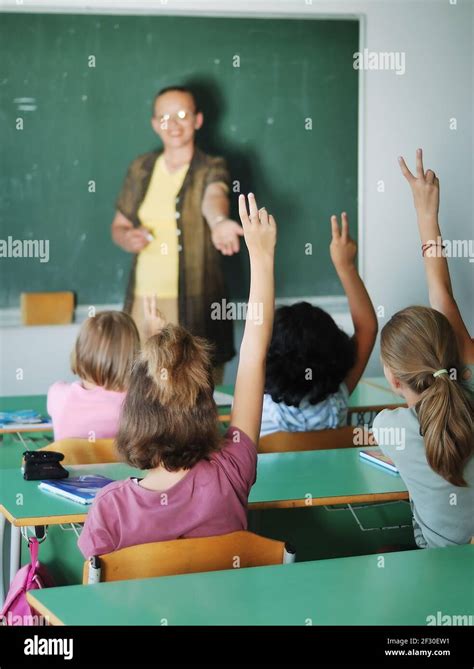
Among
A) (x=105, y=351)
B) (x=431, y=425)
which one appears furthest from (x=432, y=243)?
(x=105, y=351)

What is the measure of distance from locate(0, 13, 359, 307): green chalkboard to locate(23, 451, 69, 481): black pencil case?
326 centimetres

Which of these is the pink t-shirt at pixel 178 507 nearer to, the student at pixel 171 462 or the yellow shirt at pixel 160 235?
the student at pixel 171 462

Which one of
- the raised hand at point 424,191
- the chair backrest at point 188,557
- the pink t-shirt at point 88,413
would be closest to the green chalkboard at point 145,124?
the pink t-shirt at point 88,413

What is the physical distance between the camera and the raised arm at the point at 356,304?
3.58 metres

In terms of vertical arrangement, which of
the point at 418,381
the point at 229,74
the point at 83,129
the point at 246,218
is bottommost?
the point at 418,381

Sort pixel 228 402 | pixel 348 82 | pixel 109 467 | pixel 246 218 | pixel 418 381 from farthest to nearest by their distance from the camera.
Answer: pixel 348 82, pixel 228 402, pixel 109 467, pixel 418 381, pixel 246 218

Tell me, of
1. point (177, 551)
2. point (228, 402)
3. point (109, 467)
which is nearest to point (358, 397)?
point (228, 402)

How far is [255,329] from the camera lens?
2.29m

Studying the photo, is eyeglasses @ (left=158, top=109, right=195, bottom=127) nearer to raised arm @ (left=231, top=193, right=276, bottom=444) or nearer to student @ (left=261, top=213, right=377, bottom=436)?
student @ (left=261, top=213, right=377, bottom=436)

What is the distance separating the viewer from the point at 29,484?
2654mm

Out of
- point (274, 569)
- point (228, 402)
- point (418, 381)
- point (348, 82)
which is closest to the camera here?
point (274, 569)

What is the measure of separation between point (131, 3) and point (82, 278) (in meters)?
1.74

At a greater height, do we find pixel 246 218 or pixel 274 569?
pixel 246 218

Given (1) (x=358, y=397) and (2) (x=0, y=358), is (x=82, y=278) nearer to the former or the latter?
(2) (x=0, y=358)
